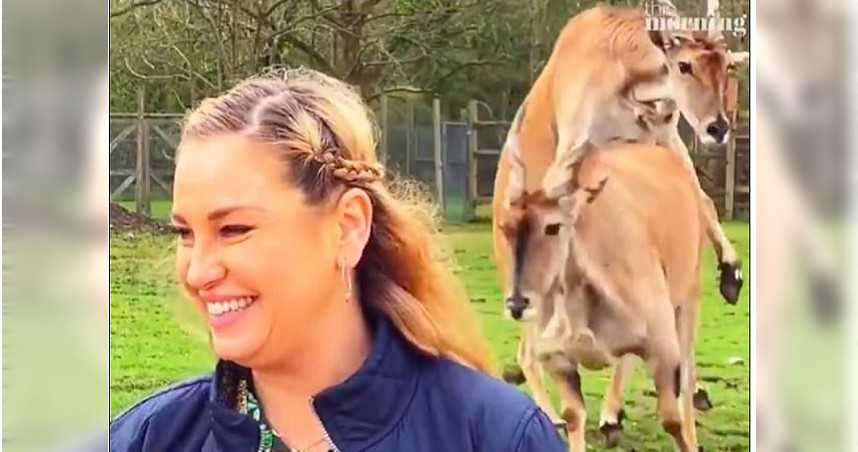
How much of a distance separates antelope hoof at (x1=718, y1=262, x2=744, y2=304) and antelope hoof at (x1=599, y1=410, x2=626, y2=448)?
0.32m

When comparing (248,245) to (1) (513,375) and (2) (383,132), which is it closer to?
(2) (383,132)

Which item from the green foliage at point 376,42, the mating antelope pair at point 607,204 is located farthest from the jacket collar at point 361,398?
the green foliage at point 376,42

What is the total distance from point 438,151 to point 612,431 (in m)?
0.68

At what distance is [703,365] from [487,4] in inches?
34.1

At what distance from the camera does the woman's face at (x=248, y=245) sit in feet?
8.43

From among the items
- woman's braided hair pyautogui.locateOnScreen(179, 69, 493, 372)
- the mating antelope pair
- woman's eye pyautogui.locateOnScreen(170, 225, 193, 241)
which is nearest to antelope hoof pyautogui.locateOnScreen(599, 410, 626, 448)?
the mating antelope pair

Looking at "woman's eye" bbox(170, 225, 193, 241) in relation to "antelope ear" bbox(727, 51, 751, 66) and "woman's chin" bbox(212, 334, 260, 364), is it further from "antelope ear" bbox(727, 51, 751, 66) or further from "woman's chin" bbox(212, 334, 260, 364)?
"antelope ear" bbox(727, 51, 751, 66)

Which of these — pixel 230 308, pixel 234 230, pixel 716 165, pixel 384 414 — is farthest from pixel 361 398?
pixel 716 165

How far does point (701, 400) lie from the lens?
2678 mm

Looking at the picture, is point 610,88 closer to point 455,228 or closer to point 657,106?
point 657,106

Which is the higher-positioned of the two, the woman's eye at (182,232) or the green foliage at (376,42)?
the green foliage at (376,42)

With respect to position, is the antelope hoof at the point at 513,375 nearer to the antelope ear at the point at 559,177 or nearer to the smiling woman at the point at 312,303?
the smiling woman at the point at 312,303

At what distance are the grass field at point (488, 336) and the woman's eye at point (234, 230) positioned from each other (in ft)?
0.44

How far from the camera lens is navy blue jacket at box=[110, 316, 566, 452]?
8.59 ft
